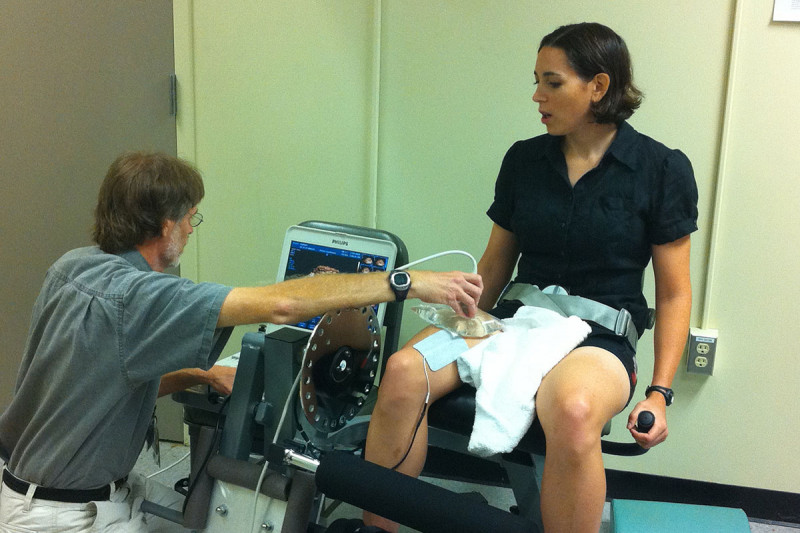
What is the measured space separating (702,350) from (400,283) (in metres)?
1.20

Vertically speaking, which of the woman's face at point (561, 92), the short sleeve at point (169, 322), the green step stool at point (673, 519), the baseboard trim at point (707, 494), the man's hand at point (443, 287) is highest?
the woman's face at point (561, 92)

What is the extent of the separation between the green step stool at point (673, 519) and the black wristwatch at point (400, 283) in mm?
960

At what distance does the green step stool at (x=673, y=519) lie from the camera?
171 centimetres

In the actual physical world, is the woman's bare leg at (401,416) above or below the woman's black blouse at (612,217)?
below

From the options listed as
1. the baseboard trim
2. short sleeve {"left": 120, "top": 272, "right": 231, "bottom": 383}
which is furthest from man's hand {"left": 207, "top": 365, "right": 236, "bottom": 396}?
the baseboard trim

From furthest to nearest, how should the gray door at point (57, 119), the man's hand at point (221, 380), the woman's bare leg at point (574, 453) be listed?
the gray door at point (57, 119) < the man's hand at point (221, 380) < the woman's bare leg at point (574, 453)

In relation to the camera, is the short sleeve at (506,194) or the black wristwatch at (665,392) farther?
the short sleeve at (506,194)

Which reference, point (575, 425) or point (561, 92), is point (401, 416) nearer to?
point (575, 425)

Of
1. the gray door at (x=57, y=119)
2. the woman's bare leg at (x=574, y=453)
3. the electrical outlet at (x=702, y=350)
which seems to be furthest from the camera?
the electrical outlet at (x=702, y=350)

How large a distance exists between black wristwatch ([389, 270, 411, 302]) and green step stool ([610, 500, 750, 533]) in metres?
0.96

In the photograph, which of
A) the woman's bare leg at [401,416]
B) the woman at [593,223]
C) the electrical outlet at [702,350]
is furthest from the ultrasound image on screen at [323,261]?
the electrical outlet at [702,350]

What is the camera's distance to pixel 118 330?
125 centimetres

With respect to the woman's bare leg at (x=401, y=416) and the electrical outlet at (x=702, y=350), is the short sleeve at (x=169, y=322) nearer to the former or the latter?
the woman's bare leg at (x=401, y=416)

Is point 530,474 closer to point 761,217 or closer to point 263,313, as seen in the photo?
point 263,313
